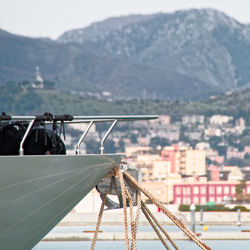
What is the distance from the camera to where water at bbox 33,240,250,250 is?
48.9 meters

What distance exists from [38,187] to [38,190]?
68 millimetres

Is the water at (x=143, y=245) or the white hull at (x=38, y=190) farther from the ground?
the white hull at (x=38, y=190)

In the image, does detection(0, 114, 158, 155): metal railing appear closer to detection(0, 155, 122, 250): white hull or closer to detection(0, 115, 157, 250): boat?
detection(0, 115, 157, 250): boat

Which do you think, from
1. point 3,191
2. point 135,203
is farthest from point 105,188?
point 3,191

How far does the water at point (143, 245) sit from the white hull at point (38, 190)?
29.0 metres

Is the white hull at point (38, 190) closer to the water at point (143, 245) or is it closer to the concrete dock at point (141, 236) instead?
the water at point (143, 245)

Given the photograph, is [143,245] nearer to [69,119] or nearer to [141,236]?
[141,236]

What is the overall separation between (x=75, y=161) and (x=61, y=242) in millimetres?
37426

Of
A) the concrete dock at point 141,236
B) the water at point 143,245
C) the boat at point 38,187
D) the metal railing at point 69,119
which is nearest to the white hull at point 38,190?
the boat at point 38,187

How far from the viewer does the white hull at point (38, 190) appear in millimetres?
17328

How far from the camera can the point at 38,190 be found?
17.8 meters

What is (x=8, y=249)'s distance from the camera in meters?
18.0

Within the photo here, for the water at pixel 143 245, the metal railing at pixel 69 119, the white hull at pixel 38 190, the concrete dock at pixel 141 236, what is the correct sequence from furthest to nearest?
1. the concrete dock at pixel 141 236
2. the water at pixel 143 245
3. the metal railing at pixel 69 119
4. the white hull at pixel 38 190

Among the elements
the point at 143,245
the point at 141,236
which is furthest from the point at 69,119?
the point at 141,236
